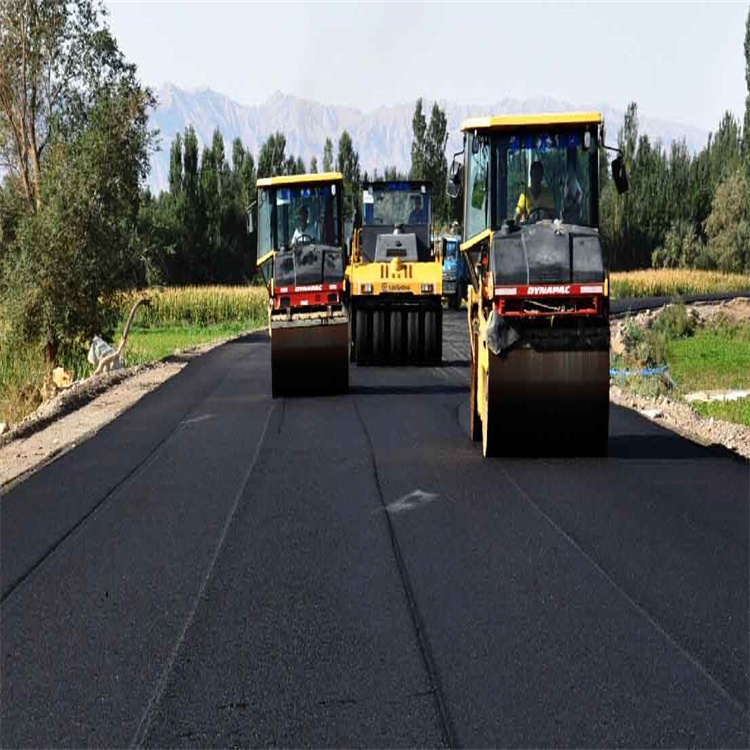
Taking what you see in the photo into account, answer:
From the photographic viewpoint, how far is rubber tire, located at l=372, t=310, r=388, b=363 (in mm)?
23359

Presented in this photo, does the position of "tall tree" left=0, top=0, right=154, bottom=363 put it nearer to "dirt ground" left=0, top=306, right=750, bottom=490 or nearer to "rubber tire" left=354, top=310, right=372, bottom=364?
"dirt ground" left=0, top=306, right=750, bottom=490

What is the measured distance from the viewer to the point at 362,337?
2334 cm

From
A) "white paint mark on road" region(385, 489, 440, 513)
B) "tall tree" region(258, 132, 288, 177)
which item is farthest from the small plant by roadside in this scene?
"tall tree" region(258, 132, 288, 177)

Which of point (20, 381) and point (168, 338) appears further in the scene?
point (168, 338)

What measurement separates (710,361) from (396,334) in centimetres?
1245

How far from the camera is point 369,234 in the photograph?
25.9 meters

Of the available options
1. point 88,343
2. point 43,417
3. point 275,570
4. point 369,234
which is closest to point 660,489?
point 275,570

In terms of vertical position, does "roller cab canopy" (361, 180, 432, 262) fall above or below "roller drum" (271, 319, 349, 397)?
above

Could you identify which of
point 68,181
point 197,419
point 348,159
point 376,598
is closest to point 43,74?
point 68,181

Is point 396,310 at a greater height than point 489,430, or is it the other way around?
point 396,310

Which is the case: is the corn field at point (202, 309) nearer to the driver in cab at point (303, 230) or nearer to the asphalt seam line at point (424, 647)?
the driver in cab at point (303, 230)

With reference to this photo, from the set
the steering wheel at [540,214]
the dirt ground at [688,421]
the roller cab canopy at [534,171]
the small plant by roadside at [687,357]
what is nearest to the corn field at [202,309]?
the small plant by roadside at [687,357]

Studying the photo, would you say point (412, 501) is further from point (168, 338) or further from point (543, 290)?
point (168, 338)

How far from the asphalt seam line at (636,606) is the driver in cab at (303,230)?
1082 centimetres
